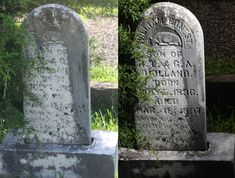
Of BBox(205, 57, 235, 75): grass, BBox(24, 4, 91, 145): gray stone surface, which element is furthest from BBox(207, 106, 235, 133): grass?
BBox(24, 4, 91, 145): gray stone surface

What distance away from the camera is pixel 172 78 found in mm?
4172

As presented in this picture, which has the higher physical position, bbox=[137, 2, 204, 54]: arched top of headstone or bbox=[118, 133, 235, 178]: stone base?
bbox=[137, 2, 204, 54]: arched top of headstone

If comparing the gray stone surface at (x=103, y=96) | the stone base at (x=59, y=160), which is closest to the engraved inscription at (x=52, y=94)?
the stone base at (x=59, y=160)

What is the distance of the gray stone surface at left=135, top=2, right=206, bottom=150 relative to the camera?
404 cm

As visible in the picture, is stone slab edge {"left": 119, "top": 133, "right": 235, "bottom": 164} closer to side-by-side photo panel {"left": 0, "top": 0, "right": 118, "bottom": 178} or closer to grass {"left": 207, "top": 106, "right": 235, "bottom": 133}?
side-by-side photo panel {"left": 0, "top": 0, "right": 118, "bottom": 178}

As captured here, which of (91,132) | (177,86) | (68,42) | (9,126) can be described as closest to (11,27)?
(68,42)

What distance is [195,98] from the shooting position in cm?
418

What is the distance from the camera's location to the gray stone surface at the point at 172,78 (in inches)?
159

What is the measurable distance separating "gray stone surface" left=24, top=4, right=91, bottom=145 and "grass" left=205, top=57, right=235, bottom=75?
2.52 meters

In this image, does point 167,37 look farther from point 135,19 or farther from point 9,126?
point 9,126

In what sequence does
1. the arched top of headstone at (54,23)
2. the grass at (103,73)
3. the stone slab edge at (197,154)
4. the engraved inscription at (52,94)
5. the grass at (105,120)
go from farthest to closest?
the grass at (103,73) → the grass at (105,120) → the stone slab edge at (197,154) → the engraved inscription at (52,94) → the arched top of headstone at (54,23)

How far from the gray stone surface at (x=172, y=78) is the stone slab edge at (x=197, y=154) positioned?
7 cm

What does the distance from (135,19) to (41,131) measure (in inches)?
45.3

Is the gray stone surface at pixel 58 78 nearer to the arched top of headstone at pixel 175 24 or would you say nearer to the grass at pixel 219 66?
the arched top of headstone at pixel 175 24
